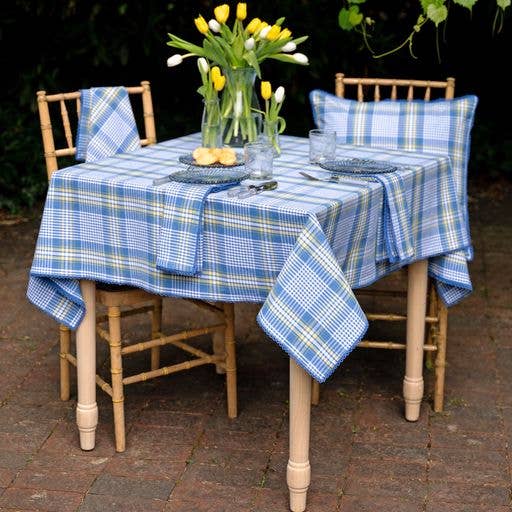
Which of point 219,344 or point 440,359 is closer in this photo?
point 440,359

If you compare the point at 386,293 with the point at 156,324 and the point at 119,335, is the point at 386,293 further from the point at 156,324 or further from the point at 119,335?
the point at 119,335

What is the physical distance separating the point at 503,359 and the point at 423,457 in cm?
91

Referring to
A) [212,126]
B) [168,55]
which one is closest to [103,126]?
[212,126]

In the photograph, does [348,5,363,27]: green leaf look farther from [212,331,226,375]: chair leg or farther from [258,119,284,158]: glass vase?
[212,331,226,375]: chair leg

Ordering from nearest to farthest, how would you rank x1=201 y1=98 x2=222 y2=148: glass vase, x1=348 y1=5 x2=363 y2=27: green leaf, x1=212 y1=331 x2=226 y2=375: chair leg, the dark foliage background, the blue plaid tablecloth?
the blue plaid tablecloth, x1=201 y1=98 x2=222 y2=148: glass vase, x1=212 y1=331 x2=226 y2=375: chair leg, x1=348 y1=5 x2=363 y2=27: green leaf, the dark foliage background

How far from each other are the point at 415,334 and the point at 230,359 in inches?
24.4

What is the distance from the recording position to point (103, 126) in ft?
11.8

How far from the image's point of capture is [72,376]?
3906 millimetres

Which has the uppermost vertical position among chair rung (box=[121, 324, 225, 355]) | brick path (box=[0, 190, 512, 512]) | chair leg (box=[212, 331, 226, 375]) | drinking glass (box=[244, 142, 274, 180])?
drinking glass (box=[244, 142, 274, 180])

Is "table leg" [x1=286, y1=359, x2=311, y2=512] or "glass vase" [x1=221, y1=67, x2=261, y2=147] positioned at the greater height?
"glass vase" [x1=221, y1=67, x2=261, y2=147]

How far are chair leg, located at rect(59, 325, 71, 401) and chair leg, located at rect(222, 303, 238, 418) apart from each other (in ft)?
1.79

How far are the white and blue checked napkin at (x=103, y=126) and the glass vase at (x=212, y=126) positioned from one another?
1.10 ft

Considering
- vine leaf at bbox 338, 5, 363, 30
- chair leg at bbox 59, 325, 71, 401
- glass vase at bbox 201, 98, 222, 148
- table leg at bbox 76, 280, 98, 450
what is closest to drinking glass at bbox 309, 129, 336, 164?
glass vase at bbox 201, 98, 222, 148

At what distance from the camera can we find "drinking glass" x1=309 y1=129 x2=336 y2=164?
333 cm
